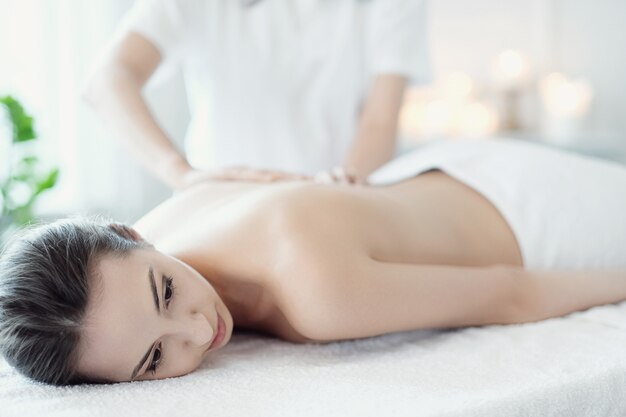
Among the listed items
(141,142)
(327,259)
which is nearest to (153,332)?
(327,259)

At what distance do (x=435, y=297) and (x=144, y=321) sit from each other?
531 millimetres

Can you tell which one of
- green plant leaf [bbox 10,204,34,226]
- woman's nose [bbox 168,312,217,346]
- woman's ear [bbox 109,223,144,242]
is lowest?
green plant leaf [bbox 10,204,34,226]

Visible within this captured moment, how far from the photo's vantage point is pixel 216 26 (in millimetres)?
2229

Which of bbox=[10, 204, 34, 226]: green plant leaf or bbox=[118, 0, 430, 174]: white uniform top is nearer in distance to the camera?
bbox=[118, 0, 430, 174]: white uniform top

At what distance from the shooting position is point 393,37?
238cm

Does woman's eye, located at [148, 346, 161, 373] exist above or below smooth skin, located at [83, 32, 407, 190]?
below

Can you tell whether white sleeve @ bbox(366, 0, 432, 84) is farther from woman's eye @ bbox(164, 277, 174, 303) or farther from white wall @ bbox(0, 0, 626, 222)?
woman's eye @ bbox(164, 277, 174, 303)

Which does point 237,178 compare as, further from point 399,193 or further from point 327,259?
point 327,259

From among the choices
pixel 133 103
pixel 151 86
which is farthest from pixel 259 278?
pixel 151 86

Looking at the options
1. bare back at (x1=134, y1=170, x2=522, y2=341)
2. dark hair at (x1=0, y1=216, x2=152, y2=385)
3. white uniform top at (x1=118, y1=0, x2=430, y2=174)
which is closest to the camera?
dark hair at (x1=0, y1=216, x2=152, y2=385)

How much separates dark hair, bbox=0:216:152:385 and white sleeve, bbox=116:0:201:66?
3.25 ft

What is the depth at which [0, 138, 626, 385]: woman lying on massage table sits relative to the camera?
123 centimetres

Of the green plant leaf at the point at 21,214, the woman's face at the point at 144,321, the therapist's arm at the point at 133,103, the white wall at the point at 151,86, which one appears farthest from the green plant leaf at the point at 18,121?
the woman's face at the point at 144,321


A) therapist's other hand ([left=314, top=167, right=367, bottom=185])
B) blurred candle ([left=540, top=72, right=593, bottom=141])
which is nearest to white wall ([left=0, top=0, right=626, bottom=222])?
blurred candle ([left=540, top=72, right=593, bottom=141])
